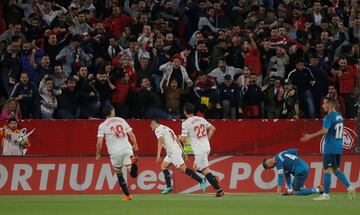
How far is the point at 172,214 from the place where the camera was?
16.9 meters

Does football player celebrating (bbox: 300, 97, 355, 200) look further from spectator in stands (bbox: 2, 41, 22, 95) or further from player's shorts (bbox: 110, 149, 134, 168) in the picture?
spectator in stands (bbox: 2, 41, 22, 95)

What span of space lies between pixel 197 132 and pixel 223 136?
4.04 m

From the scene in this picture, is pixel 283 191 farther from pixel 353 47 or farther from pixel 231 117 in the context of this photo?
pixel 353 47

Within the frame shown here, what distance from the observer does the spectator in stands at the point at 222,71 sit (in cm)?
2809

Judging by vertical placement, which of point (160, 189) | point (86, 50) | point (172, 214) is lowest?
point (160, 189)

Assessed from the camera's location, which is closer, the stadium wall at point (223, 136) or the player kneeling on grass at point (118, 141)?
the player kneeling on grass at point (118, 141)

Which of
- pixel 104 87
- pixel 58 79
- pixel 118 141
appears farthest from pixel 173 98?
pixel 118 141

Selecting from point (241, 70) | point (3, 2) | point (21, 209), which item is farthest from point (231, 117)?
point (21, 209)

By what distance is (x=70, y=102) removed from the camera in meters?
27.1

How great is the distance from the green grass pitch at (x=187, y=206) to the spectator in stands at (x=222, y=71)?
6547 millimetres

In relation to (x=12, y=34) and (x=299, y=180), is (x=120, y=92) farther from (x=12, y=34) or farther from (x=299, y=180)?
(x=299, y=180)

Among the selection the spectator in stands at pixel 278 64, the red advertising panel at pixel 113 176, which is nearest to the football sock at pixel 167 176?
the red advertising panel at pixel 113 176

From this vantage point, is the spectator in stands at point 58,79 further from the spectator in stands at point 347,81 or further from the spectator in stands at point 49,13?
the spectator in stands at point 347,81

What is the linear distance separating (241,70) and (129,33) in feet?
11.8
